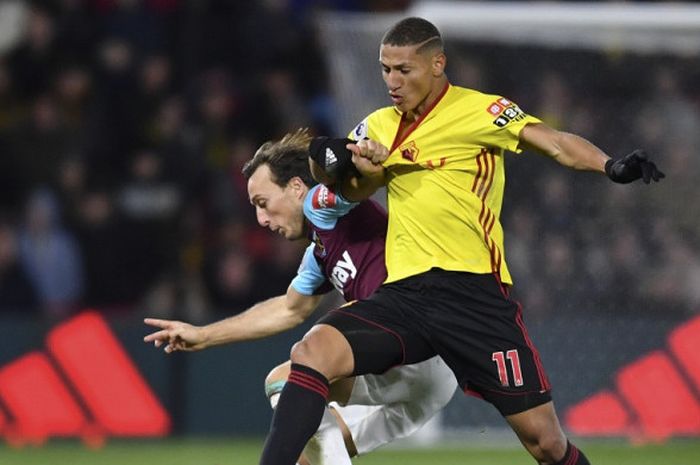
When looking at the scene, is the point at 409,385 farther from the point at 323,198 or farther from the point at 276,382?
the point at 323,198

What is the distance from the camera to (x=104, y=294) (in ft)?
41.0

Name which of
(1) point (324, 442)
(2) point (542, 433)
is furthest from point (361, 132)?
(2) point (542, 433)

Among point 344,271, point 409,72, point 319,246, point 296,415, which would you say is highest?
point 409,72

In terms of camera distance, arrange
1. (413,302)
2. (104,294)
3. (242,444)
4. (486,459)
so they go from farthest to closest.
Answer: (104,294) < (242,444) < (486,459) < (413,302)

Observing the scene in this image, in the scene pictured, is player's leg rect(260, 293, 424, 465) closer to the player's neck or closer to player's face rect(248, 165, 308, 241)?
player's face rect(248, 165, 308, 241)

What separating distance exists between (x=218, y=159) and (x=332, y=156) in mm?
7583

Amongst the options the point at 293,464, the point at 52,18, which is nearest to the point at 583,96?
the point at 52,18

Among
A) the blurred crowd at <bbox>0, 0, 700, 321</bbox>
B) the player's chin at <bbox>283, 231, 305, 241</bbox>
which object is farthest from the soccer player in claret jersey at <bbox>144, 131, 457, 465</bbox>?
the blurred crowd at <bbox>0, 0, 700, 321</bbox>

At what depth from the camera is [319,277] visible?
6.70m

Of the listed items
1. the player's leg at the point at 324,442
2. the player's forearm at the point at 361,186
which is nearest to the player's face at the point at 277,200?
the player's forearm at the point at 361,186

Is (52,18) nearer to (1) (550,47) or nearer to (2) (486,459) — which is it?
(1) (550,47)

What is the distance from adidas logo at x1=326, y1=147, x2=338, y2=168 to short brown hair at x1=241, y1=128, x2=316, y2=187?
534mm

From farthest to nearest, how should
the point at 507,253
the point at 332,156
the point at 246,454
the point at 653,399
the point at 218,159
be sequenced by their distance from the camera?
the point at 218,159 < the point at 507,253 < the point at 653,399 < the point at 246,454 < the point at 332,156

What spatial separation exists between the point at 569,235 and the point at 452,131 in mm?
5360
